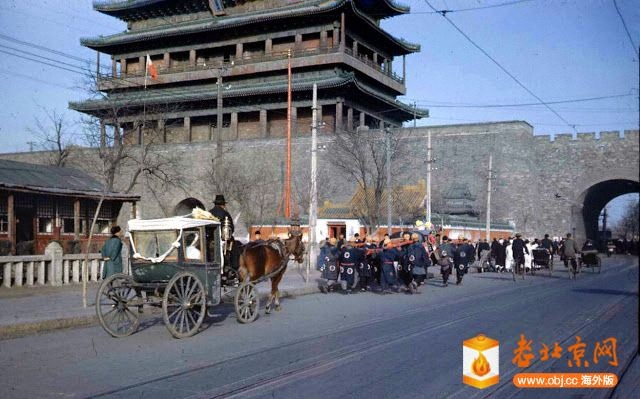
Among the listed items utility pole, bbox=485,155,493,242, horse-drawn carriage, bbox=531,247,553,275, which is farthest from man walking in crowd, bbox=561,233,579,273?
utility pole, bbox=485,155,493,242

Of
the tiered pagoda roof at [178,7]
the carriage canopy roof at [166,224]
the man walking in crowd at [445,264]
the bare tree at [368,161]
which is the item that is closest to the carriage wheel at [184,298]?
the carriage canopy roof at [166,224]

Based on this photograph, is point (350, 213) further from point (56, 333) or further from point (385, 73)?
point (56, 333)

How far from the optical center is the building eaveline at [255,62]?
5097 centimetres

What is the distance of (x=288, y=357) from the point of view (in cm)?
837

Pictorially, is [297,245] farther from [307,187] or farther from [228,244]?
[307,187]

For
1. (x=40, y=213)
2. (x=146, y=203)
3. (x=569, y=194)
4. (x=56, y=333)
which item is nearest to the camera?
(x=56, y=333)

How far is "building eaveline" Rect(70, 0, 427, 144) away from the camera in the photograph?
51.0 metres

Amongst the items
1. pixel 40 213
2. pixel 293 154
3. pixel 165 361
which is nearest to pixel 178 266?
pixel 165 361

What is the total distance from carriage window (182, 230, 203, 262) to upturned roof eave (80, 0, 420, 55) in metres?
40.7

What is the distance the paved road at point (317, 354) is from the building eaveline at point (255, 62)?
119ft

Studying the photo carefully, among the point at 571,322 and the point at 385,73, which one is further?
the point at 385,73

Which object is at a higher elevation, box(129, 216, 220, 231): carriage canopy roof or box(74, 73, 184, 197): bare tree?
box(74, 73, 184, 197): bare tree

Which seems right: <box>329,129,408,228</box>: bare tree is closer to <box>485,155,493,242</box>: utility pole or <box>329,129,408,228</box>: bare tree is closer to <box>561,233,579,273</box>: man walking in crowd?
<box>485,155,493,242</box>: utility pole

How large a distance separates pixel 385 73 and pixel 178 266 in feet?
158
